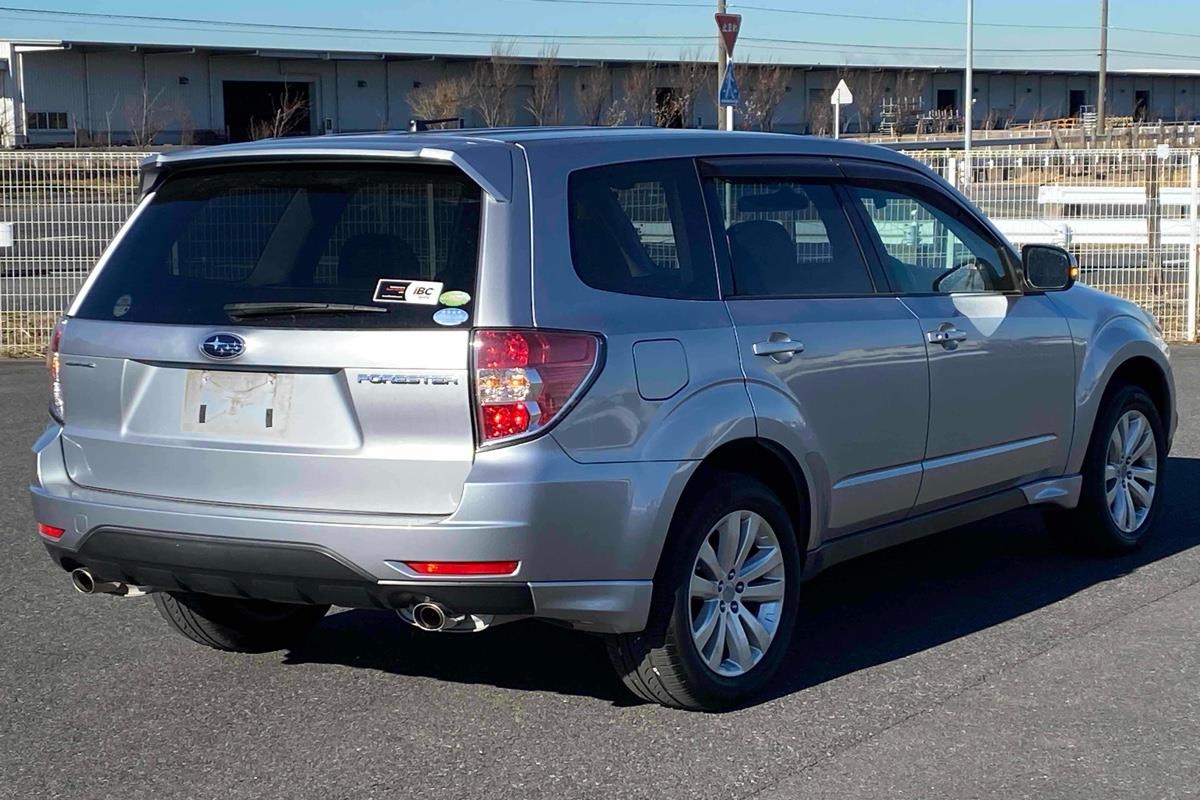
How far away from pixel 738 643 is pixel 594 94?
53.6 metres

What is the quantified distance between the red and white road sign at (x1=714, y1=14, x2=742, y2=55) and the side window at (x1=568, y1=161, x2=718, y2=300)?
13.4 meters

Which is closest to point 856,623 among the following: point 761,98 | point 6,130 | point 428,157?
point 428,157

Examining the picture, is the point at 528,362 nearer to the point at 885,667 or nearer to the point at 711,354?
the point at 711,354

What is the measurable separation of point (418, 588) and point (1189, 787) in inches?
83.1

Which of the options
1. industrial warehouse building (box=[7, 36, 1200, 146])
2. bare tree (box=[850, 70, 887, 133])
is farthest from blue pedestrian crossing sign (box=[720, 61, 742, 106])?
bare tree (box=[850, 70, 887, 133])

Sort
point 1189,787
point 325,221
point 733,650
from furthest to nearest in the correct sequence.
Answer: point 733,650 < point 325,221 < point 1189,787

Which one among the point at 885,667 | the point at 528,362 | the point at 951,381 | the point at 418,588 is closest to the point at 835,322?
the point at 951,381

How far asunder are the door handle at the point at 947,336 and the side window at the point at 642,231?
1.14m

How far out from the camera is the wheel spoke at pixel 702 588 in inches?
195

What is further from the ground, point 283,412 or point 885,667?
point 283,412

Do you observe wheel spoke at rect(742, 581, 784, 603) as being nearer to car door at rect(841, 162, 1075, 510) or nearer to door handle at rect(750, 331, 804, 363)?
door handle at rect(750, 331, 804, 363)

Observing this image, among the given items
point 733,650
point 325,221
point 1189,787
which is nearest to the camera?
point 1189,787

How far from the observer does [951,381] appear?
6051 mm

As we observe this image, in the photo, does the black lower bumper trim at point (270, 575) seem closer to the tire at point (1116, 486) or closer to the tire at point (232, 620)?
the tire at point (232, 620)
